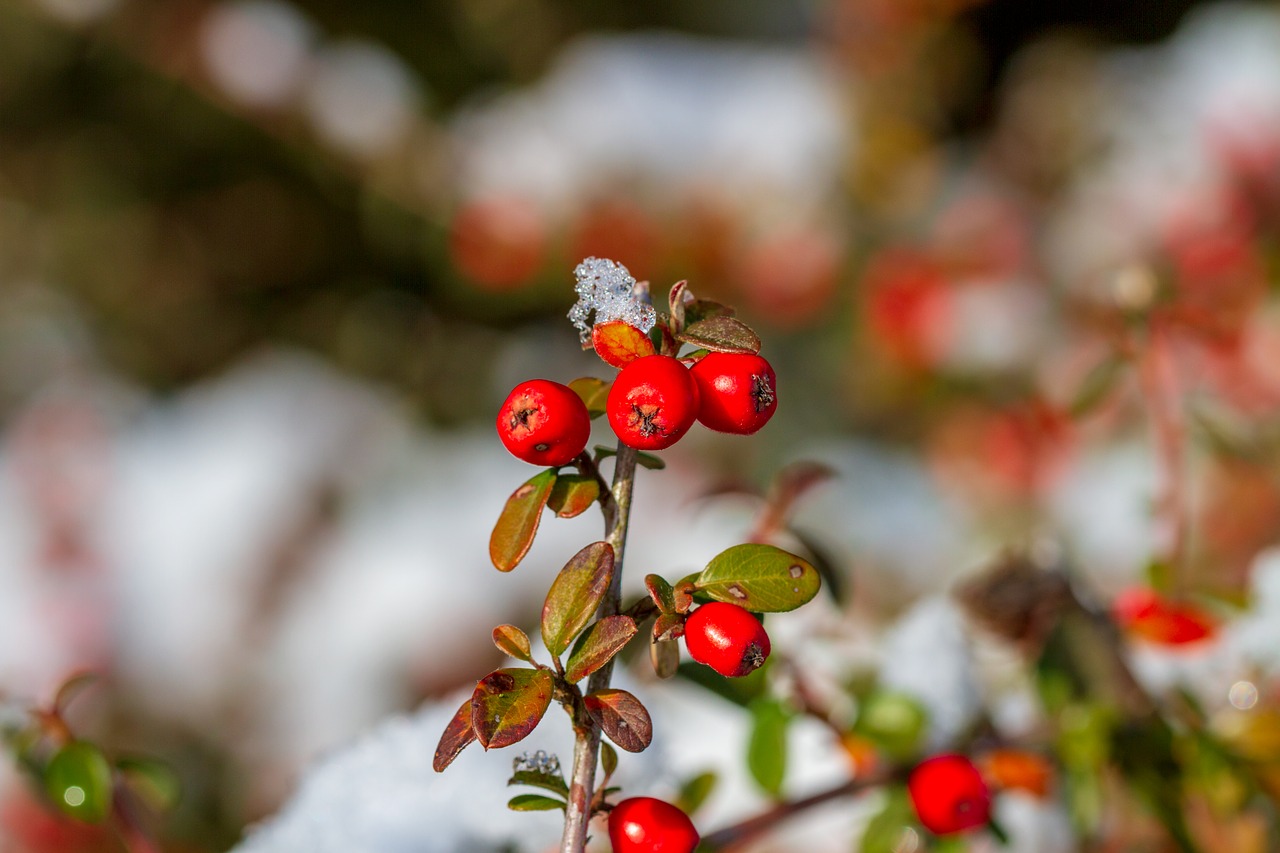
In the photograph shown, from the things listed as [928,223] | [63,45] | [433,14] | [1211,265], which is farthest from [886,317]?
[63,45]

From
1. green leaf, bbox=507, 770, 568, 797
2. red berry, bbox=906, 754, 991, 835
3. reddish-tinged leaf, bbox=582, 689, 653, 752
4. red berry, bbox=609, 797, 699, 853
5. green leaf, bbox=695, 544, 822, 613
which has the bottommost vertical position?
red berry, bbox=609, 797, 699, 853

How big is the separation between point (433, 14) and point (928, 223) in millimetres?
1312

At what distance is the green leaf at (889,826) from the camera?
0.47 meters

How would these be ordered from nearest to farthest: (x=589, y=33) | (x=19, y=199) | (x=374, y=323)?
(x=374, y=323)
(x=19, y=199)
(x=589, y=33)

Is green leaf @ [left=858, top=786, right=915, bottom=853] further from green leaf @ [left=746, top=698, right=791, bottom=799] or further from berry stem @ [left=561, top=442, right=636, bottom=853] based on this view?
berry stem @ [left=561, top=442, right=636, bottom=853]

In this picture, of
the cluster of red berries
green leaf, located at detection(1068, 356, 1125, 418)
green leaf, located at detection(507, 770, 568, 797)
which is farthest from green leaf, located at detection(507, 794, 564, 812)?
green leaf, located at detection(1068, 356, 1125, 418)

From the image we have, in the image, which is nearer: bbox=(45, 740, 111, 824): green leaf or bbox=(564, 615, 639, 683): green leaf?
bbox=(564, 615, 639, 683): green leaf

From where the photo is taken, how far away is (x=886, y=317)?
5.11ft

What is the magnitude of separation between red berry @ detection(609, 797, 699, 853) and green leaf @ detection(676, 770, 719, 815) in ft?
0.60

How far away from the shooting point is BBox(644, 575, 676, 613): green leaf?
11.2 inches

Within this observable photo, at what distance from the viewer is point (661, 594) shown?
289 mm

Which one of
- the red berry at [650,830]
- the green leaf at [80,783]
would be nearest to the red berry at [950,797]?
the red berry at [650,830]

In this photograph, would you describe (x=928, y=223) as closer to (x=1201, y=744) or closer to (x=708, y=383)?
(x=1201, y=744)

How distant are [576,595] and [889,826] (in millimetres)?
263
